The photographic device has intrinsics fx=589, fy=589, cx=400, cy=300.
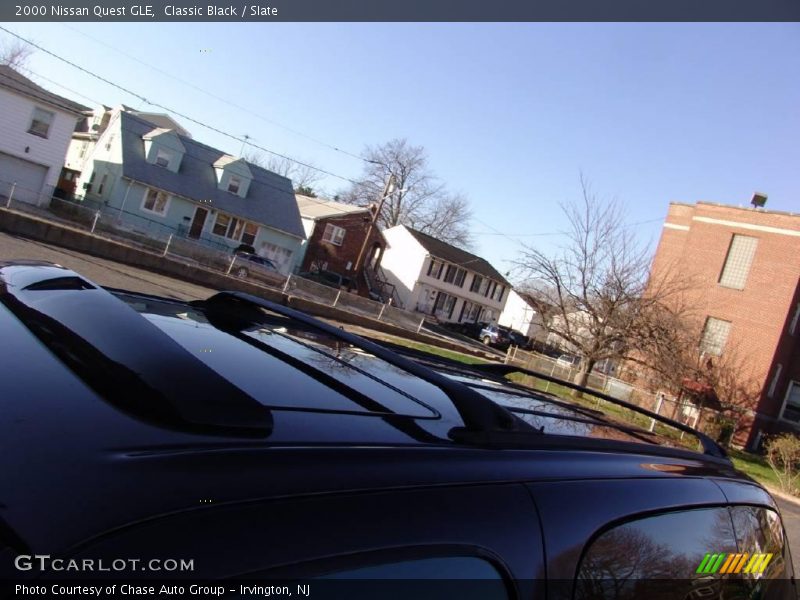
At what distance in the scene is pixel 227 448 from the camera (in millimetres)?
1054

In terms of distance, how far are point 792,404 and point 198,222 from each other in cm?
3719

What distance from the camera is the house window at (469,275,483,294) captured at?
61859 mm

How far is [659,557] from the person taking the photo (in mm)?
1742

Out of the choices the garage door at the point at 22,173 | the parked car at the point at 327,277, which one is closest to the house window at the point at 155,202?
the garage door at the point at 22,173

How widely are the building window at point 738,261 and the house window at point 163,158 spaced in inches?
1349

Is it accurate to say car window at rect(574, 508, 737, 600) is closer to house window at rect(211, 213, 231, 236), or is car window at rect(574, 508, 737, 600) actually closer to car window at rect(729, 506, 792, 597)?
car window at rect(729, 506, 792, 597)

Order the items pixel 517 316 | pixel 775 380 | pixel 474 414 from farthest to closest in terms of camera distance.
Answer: pixel 517 316 < pixel 775 380 < pixel 474 414

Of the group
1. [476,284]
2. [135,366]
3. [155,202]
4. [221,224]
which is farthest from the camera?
[476,284]

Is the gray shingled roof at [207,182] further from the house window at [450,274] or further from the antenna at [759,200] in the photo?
the antenna at [759,200]

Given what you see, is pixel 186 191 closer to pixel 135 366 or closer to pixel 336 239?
pixel 336 239

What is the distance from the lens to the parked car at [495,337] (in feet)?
163

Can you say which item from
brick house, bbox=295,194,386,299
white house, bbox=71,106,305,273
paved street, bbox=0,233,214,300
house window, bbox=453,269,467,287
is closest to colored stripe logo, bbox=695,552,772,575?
paved street, bbox=0,233,214,300

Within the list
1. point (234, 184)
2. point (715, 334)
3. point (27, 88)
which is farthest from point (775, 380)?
point (27, 88)

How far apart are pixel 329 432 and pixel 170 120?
75.2m
